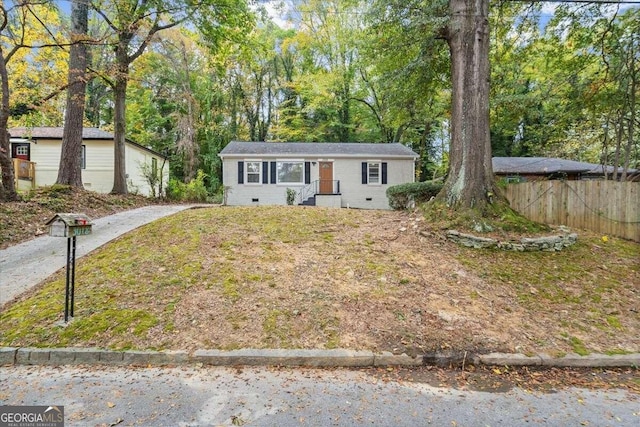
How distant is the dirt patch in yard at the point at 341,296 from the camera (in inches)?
143

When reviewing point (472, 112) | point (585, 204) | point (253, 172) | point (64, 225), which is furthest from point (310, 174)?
point (64, 225)

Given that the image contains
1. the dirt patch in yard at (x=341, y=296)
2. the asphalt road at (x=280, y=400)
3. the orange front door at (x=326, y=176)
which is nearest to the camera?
the asphalt road at (x=280, y=400)

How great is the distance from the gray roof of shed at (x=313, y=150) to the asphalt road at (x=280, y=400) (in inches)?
550

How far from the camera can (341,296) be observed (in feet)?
14.5

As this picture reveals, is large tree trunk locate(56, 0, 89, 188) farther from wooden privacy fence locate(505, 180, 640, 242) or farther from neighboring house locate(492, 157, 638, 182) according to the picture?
neighboring house locate(492, 157, 638, 182)

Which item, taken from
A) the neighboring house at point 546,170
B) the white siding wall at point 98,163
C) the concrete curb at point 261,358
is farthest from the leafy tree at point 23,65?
the neighboring house at point 546,170

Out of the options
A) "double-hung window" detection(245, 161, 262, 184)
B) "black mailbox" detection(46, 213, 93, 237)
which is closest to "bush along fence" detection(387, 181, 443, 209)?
"black mailbox" detection(46, 213, 93, 237)

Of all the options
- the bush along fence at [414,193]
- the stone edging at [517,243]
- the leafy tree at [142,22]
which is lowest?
the stone edging at [517,243]

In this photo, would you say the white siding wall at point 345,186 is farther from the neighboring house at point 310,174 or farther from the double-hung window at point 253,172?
the double-hung window at point 253,172

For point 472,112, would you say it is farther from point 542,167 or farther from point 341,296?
point 542,167

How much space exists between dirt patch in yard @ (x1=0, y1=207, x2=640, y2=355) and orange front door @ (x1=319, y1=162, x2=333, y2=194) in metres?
10.2

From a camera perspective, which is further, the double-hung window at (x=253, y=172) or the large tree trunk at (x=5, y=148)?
the double-hung window at (x=253, y=172)

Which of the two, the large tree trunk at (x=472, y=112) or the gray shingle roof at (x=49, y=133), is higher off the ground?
the gray shingle roof at (x=49, y=133)

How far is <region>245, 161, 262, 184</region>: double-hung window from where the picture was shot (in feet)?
54.0
